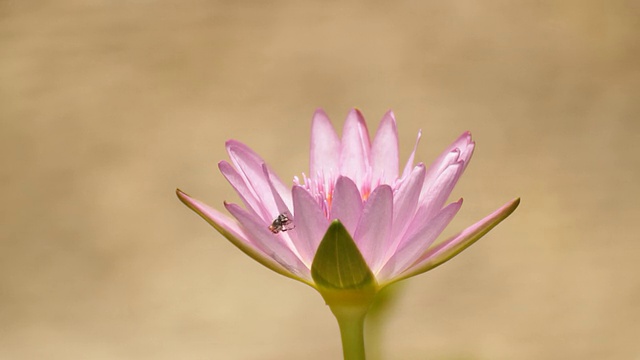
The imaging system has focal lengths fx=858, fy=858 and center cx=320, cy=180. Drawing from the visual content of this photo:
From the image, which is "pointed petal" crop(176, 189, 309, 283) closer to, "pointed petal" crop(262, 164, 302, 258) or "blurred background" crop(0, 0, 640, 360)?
"pointed petal" crop(262, 164, 302, 258)

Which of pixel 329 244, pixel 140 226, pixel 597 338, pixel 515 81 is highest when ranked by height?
pixel 515 81

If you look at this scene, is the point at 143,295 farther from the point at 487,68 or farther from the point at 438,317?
the point at 487,68

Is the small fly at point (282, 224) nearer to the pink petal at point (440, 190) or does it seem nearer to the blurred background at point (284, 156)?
the pink petal at point (440, 190)

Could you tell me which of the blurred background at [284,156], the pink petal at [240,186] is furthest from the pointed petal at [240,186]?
the blurred background at [284,156]

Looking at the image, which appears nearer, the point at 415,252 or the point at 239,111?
the point at 415,252

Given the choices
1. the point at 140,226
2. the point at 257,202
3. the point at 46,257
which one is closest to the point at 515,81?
the point at 140,226

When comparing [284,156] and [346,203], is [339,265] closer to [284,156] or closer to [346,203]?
[346,203]
